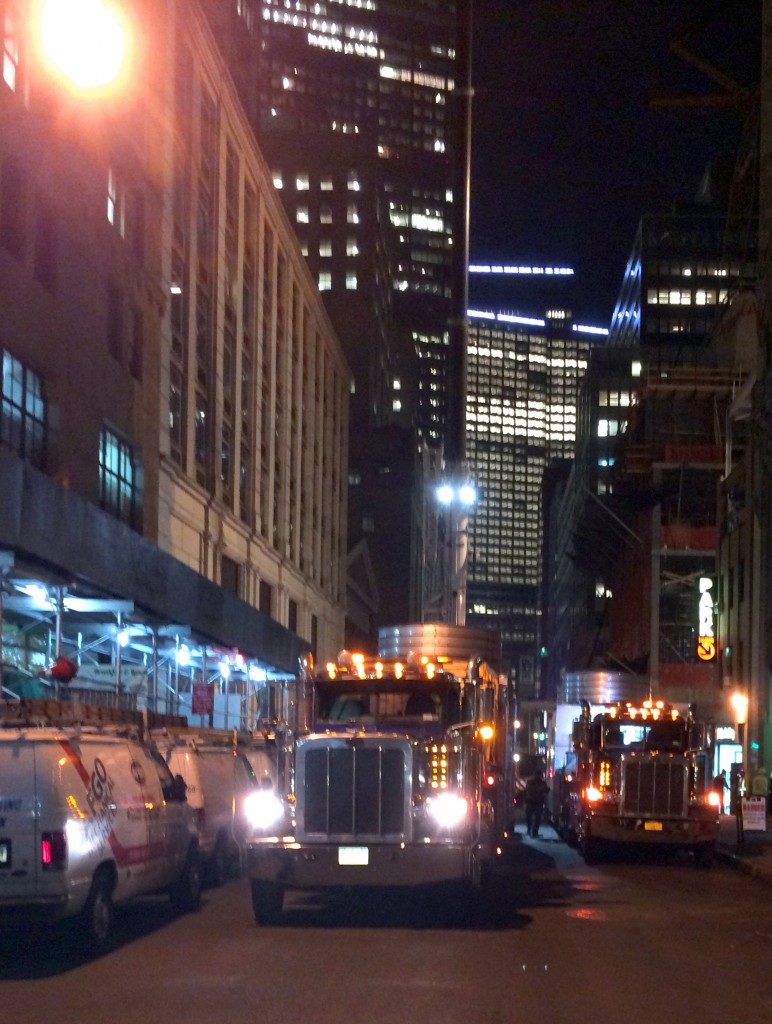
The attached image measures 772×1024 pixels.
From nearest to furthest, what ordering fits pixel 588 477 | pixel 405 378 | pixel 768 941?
1. pixel 768 941
2. pixel 588 477
3. pixel 405 378

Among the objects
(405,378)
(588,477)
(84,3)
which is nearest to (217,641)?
(84,3)

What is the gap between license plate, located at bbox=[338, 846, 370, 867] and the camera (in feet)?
51.8

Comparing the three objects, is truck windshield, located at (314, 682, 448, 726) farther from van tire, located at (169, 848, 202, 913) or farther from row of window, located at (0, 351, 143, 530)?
row of window, located at (0, 351, 143, 530)

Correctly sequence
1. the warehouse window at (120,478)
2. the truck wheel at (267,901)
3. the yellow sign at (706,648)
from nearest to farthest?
the truck wheel at (267,901) < the warehouse window at (120,478) < the yellow sign at (706,648)

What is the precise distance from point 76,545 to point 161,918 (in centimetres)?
1157

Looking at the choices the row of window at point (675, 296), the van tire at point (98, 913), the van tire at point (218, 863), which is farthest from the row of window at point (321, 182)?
the van tire at point (98, 913)

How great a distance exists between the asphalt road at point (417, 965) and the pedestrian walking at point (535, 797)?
13625 millimetres

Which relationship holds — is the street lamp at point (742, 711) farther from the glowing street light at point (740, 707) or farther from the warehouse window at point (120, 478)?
the warehouse window at point (120, 478)

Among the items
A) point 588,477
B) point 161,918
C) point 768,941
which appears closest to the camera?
point 768,941

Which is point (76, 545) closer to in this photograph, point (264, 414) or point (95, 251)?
point (95, 251)

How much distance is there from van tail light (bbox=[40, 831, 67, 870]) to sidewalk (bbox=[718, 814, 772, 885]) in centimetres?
1362

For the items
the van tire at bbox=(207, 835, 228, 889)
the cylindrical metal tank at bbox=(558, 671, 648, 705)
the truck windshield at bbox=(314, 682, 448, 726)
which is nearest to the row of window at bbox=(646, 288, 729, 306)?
the cylindrical metal tank at bbox=(558, 671, 648, 705)

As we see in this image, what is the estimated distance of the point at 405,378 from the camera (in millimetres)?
152125

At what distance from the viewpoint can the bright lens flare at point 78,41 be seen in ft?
99.7
